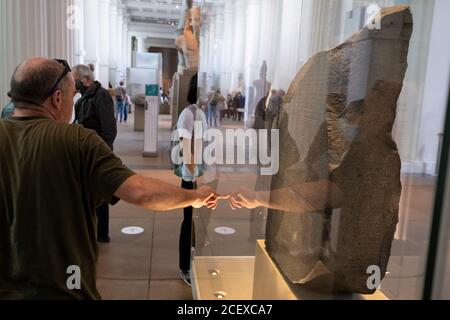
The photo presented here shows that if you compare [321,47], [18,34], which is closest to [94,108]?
[18,34]

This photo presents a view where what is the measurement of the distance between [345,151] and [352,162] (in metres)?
0.05

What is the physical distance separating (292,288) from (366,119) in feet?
2.80

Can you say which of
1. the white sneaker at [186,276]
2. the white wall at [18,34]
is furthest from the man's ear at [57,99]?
the white wall at [18,34]

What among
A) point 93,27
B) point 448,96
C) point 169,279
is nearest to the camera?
point 448,96

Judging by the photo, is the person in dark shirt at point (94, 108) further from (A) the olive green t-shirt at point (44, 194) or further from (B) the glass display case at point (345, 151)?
(A) the olive green t-shirt at point (44, 194)

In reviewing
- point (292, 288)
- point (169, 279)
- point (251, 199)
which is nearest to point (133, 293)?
point (169, 279)

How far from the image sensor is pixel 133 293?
3.73m

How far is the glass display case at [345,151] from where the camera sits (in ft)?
5.01

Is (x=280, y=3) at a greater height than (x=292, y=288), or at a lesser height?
greater

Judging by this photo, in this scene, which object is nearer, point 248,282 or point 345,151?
point 345,151

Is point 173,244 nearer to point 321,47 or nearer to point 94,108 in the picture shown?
point 94,108

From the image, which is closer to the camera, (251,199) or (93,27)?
(251,199)

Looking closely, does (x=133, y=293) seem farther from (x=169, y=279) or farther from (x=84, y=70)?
(x=84, y=70)

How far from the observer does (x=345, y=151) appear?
5.58 feet
